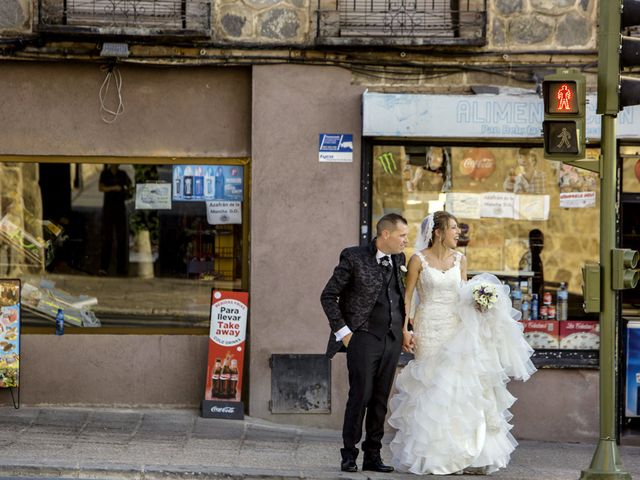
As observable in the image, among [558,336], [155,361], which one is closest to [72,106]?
[155,361]

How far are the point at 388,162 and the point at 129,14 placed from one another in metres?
2.94

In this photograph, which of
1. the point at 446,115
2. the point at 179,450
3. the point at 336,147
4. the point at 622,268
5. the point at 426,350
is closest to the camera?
the point at 622,268

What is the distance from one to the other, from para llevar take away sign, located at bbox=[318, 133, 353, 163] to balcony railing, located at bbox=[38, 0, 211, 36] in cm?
157

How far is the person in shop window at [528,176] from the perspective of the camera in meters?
12.4

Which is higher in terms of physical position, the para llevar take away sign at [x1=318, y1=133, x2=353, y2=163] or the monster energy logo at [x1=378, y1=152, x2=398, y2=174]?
the para llevar take away sign at [x1=318, y1=133, x2=353, y2=163]

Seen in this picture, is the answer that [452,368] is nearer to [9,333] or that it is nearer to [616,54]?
[616,54]

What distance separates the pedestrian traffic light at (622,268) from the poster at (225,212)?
441cm

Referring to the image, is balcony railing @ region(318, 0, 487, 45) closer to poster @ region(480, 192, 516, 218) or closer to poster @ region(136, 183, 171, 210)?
poster @ region(480, 192, 516, 218)

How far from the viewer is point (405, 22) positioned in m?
12.1

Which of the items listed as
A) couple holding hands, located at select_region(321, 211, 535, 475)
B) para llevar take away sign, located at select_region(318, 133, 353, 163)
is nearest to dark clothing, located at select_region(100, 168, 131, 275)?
para llevar take away sign, located at select_region(318, 133, 353, 163)

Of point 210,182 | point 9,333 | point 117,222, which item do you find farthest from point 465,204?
point 9,333

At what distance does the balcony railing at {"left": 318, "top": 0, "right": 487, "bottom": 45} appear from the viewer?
11906 millimetres

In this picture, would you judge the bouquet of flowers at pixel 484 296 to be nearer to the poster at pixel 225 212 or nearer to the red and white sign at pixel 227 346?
the red and white sign at pixel 227 346

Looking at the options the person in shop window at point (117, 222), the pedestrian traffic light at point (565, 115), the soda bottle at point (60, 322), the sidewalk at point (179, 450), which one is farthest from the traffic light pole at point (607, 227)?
the soda bottle at point (60, 322)
